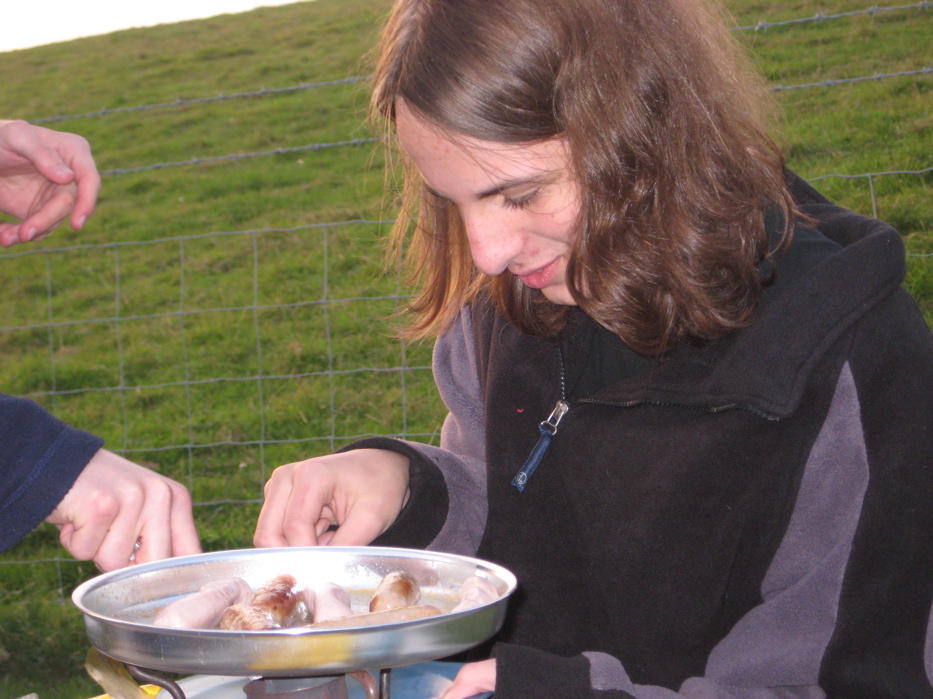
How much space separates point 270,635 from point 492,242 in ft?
2.41

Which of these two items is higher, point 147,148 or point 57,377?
point 147,148

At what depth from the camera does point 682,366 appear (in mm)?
1474

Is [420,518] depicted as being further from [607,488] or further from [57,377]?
[57,377]

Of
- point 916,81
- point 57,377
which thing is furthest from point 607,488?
point 916,81

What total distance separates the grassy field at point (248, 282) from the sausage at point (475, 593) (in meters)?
1.27

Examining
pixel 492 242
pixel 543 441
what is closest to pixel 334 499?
pixel 543 441

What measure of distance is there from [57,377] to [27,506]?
171 inches

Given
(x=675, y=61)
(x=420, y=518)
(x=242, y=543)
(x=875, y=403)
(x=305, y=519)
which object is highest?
(x=675, y=61)

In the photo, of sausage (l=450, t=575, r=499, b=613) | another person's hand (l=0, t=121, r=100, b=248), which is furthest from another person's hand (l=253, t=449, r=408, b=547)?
another person's hand (l=0, t=121, r=100, b=248)

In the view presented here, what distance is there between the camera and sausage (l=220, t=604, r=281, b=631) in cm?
97

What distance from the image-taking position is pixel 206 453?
14.5ft

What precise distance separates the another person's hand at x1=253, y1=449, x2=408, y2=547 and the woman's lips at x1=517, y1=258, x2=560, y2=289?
0.38 meters

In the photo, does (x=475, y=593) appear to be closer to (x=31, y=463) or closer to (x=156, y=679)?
(x=156, y=679)

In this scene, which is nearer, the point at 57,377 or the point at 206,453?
the point at 206,453
